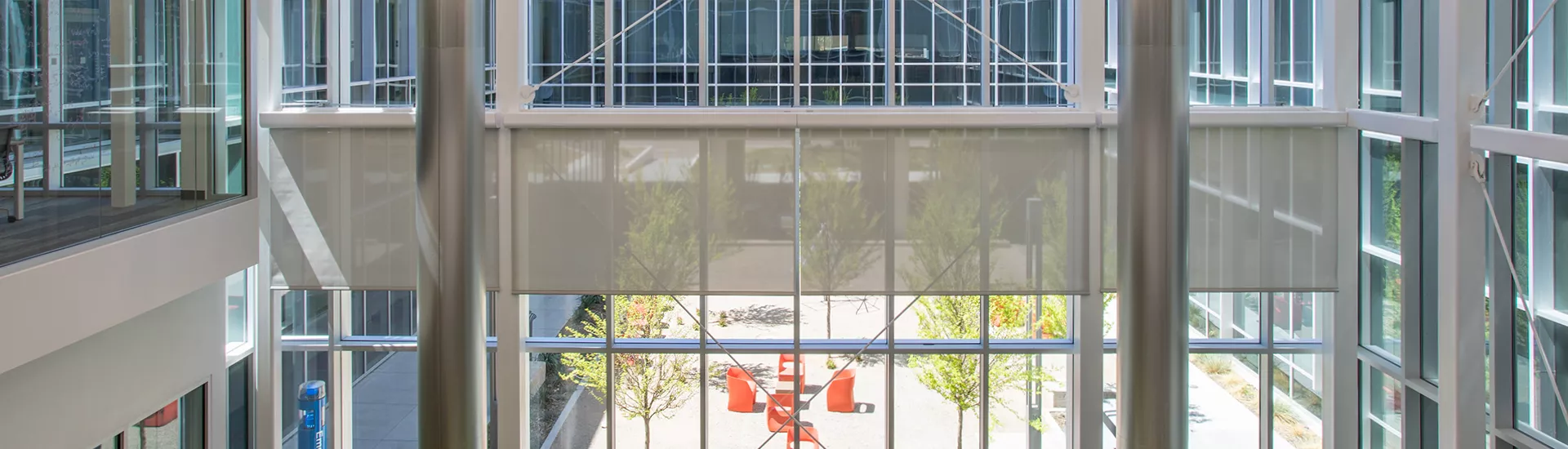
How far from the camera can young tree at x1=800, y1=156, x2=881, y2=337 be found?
747cm

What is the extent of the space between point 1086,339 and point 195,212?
212 inches

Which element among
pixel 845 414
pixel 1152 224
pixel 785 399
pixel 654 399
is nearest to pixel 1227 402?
pixel 1152 224

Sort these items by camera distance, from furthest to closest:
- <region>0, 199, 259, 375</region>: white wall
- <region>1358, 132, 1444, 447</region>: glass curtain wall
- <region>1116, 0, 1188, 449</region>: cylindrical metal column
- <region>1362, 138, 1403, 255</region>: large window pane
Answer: <region>1362, 138, 1403, 255</region>: large window pane, <region>1358, 132, 1444, 447</region>: glass curtain wall, <region>1116, 0, 1188, 449</region>: cylindrical metal column, <region>0, 199, 259, 375</region>: white wall

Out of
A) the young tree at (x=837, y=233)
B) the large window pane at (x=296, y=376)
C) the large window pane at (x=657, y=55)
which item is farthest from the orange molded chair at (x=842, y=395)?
the large window pane at (x=296, y=376)

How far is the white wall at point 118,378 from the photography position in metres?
5.16

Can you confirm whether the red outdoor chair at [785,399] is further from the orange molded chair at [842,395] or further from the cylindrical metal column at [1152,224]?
the cylindrical metal column at [1152,224]

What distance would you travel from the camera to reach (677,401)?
7840mm

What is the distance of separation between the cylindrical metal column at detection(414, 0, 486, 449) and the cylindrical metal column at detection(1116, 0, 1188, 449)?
3.63m

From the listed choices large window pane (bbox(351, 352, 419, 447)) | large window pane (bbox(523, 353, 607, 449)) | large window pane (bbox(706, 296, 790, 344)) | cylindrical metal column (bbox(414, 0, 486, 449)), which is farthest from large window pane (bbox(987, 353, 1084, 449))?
large window pane (bbox(351, 352, 419, 447))

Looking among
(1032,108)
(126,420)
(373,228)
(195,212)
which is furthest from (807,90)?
(126,420)

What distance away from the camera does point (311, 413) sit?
7.82m

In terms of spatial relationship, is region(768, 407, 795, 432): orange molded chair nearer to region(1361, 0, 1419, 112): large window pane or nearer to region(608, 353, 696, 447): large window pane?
region(608, 353, 696, 447): large window pane

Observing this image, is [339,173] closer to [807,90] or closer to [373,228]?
[373,228]

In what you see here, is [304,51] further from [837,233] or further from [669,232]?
[837,233]
